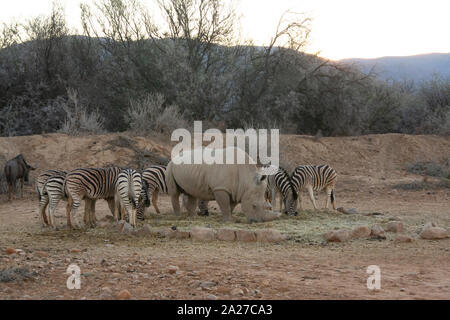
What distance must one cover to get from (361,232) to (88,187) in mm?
4977

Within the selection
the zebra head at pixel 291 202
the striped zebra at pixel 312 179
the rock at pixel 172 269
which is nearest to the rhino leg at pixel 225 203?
the zebra head at pixel 291 202

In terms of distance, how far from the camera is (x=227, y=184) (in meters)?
10.9

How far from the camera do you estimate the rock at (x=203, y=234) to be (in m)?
8.73

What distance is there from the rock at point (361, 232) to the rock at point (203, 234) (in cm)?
229

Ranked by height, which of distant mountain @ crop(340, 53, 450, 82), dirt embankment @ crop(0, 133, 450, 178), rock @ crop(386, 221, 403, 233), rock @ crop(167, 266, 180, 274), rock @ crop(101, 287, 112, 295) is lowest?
rock @ crop(101, 287, 112, 295)

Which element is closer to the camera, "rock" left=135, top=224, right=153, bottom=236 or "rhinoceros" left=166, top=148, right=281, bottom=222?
"rock" left=135, top=224, right=153, bottom=236

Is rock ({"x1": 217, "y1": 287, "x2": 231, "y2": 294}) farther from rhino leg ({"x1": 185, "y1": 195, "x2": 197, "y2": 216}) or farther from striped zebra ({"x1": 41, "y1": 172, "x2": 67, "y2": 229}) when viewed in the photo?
rhino leg ({"x1": 185, "y1": 195, "x2": 197, "y2": 216})

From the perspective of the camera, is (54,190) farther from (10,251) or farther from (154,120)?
(154,120)

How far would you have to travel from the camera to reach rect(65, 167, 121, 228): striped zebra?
9951mm

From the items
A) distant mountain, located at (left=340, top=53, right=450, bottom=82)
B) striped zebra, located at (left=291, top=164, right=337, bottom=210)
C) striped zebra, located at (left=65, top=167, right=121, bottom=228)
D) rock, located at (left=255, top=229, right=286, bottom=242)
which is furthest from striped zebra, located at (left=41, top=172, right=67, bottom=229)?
distant mountain, located at (left=340, top=53, right=450, bottom=82)

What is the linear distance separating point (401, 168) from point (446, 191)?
11.9 feet

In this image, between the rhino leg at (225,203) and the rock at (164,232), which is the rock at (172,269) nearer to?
the rock at (164,232)

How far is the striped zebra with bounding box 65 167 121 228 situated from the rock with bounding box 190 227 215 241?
2.32 m

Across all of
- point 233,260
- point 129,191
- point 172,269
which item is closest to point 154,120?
point 129,191
